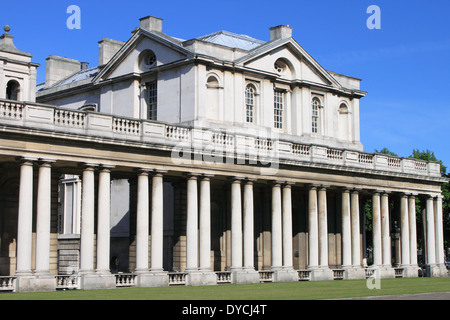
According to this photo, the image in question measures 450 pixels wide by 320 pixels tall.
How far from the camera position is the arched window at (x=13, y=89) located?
164 feet

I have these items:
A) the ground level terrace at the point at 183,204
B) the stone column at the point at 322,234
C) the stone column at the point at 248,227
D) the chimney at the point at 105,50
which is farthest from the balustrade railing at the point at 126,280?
the chimney at the point at 105,50

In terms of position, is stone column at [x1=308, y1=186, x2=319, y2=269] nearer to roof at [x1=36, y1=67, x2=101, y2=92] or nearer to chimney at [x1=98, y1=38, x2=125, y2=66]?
chimney at [x1=98, y1=38, x2=125, y2=66]

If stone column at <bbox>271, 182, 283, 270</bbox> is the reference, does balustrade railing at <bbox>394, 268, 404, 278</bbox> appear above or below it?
below

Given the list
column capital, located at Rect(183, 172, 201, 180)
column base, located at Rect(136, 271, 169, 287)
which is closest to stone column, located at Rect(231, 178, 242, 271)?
column capital, located at Rect(183, 172, 201, 180)

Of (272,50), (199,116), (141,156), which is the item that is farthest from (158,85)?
(141,156)

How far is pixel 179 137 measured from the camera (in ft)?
138

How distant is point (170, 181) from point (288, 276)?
907cm

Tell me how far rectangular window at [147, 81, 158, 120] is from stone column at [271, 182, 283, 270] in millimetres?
11084

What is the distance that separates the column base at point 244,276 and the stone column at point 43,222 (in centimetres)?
1173

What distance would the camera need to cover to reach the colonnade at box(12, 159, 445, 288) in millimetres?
36062

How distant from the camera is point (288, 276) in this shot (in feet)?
154

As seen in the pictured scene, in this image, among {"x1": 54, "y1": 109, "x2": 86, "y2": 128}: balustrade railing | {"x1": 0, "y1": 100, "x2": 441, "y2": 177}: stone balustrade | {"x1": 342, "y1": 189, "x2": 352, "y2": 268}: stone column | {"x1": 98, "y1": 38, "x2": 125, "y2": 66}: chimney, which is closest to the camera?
{"x1": 0, "y1": 100, "x2": 441, "y2": 177}: stone balustrade

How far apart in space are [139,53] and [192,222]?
15930mm

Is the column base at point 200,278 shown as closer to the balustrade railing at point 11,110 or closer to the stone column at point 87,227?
the stone column at point 87,227
